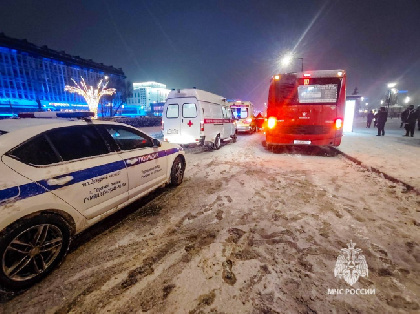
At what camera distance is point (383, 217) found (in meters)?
3.70

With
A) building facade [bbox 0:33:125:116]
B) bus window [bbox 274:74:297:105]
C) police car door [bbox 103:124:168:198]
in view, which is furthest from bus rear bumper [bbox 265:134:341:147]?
building facade [bbox 0:33:125:116]

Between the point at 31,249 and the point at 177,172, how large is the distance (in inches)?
130

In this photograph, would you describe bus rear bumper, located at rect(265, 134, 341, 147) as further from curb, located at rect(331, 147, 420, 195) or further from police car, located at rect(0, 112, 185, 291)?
police car, located at rect(0, 112, 185, 291)

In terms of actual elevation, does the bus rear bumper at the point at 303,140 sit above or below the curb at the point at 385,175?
above

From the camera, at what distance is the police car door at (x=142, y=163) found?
3.63m

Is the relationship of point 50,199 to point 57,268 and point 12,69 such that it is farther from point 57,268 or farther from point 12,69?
point 12,69

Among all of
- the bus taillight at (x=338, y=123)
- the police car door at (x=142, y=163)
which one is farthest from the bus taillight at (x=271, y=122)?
the police car door at (x=142, y=163)

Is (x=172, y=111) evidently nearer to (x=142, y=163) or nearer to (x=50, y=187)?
(x=142, y=163)

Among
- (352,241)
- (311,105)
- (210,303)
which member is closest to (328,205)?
(352,241)

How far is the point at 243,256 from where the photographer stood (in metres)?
2.75

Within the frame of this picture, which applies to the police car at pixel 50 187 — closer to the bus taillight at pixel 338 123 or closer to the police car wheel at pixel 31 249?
the police car wheel at pixel 31 249

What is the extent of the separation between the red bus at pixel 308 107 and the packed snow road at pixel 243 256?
157 inches

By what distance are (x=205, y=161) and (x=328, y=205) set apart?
4.80 metres

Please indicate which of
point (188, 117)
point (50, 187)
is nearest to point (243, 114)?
point (188, 117)
